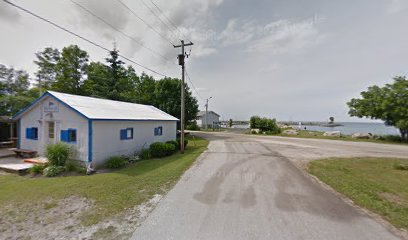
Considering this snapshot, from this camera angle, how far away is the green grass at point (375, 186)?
14.6ft

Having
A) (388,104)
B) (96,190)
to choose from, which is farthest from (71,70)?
(388,104)

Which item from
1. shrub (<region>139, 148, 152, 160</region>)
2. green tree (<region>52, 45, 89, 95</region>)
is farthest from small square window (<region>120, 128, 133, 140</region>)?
green tree (<region>52, 45, 89, 95</region>)

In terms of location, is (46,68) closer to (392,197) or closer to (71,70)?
(71,70)

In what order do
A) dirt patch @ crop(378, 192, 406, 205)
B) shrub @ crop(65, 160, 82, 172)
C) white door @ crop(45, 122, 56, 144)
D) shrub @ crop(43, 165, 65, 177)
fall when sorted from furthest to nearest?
white door @ crop(45, 122, 56, 144)
shrub @ crop(65, 160, 82, 172)
shrub @ crop(43, 165, 65, 177)
dirt patch @ crop(378, 192, 406, 205)

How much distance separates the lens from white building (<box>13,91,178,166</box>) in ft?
30.8

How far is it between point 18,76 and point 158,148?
91.3ft

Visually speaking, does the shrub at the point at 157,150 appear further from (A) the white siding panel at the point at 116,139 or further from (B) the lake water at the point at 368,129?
(B) the lake water at the point at 368,129

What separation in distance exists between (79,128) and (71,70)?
25588mm

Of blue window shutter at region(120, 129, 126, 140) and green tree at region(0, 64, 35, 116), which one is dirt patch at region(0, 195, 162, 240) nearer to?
blue window shutter at region(120, 129, 126, 140)

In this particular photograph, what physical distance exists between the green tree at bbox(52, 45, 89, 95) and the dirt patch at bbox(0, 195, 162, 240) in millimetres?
30140

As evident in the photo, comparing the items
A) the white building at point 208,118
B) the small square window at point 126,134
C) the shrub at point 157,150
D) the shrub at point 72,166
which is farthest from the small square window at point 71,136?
the white building at point 208,118

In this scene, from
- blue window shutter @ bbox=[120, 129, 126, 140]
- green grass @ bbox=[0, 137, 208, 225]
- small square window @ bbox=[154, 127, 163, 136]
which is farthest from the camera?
small square window @ bbox=[154, 127, 163, 136]

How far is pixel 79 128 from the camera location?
31.4 feet

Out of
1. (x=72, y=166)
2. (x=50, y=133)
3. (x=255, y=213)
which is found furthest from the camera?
(x=50, y=133)
